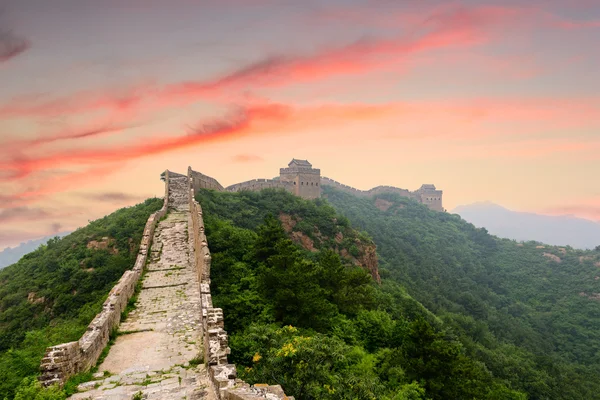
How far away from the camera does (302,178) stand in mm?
55031

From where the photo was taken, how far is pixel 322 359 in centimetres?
689

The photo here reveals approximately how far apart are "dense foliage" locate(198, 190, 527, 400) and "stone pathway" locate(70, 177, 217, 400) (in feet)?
3.44

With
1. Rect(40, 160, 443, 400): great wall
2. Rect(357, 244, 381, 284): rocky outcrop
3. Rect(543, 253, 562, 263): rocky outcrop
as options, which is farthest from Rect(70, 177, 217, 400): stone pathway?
Rect(543, 253, 562, 263): rocky outcrop

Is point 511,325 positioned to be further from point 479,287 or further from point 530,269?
point 530,269

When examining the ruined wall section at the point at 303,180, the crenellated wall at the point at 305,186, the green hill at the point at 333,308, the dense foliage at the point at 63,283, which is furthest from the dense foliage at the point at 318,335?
the ruined wall section at the point at 303,180

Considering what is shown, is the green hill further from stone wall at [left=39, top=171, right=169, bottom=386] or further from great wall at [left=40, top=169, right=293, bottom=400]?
great wall at [left=40, top=169, right=293, bottom=400]

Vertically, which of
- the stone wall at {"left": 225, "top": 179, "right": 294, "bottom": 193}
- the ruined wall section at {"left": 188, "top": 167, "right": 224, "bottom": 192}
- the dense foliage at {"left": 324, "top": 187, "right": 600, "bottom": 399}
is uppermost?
the stone wall at {"left": 225, "top": 179, "right": 294, "bottom": 193}

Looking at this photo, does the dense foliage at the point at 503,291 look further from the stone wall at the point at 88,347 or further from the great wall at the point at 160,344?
the stone wall at the point at 88,347

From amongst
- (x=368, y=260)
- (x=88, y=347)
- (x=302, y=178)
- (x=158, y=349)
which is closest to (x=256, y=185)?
(x=302, y=178)

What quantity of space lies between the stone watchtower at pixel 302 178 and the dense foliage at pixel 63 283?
1331 inches

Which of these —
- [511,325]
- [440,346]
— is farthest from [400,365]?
[511,325]

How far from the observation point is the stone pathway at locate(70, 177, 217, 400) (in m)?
6.37

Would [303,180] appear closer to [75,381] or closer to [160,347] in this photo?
[160,347]

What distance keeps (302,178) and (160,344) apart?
47357mm
